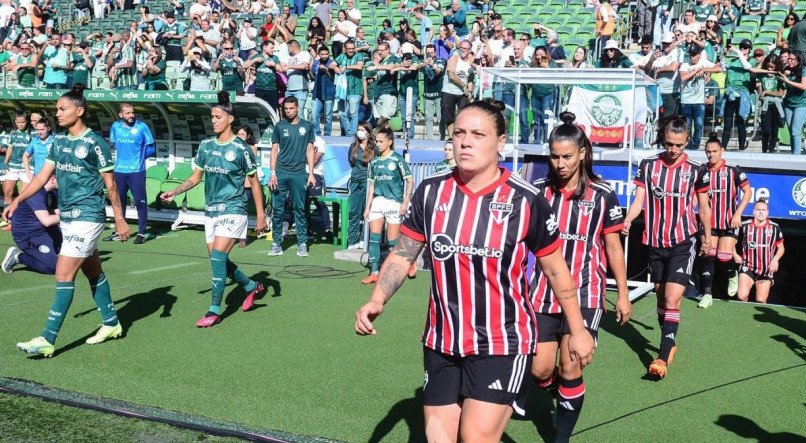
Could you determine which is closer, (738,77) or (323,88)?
(738,77)

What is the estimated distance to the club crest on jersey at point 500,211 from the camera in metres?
3.98

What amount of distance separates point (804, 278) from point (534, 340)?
37.4 ft

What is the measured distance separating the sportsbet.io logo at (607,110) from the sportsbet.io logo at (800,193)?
258cm

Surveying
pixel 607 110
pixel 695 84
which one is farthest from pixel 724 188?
pixel 695 84

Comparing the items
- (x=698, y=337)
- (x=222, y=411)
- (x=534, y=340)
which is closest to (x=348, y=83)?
(x=698, y=337)

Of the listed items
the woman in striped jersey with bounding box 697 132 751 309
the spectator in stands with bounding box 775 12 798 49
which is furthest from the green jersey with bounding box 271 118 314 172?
the spectator in stands with bounding box 775 12 798 49

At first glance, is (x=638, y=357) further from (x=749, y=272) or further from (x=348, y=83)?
(x=348, y=83)

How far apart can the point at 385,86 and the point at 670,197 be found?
31.8ft

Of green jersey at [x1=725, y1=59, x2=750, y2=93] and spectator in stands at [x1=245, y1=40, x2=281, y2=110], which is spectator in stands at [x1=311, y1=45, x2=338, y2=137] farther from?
green jersey at [x1=725, y1=59, x2=750, y2=93]

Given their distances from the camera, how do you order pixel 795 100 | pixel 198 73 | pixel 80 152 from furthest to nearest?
1. pixel 198 73
2. pixel 795 100
3. pixel 80 152

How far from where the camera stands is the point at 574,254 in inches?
224

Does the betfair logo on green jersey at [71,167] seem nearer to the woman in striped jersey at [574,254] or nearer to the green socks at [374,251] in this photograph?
the woman in striped jersey at [574,254]

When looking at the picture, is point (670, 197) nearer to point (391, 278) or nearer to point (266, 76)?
point (391, 278)

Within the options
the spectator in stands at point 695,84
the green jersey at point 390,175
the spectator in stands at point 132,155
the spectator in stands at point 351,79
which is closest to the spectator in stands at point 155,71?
the spectator in stands at point 351,79
